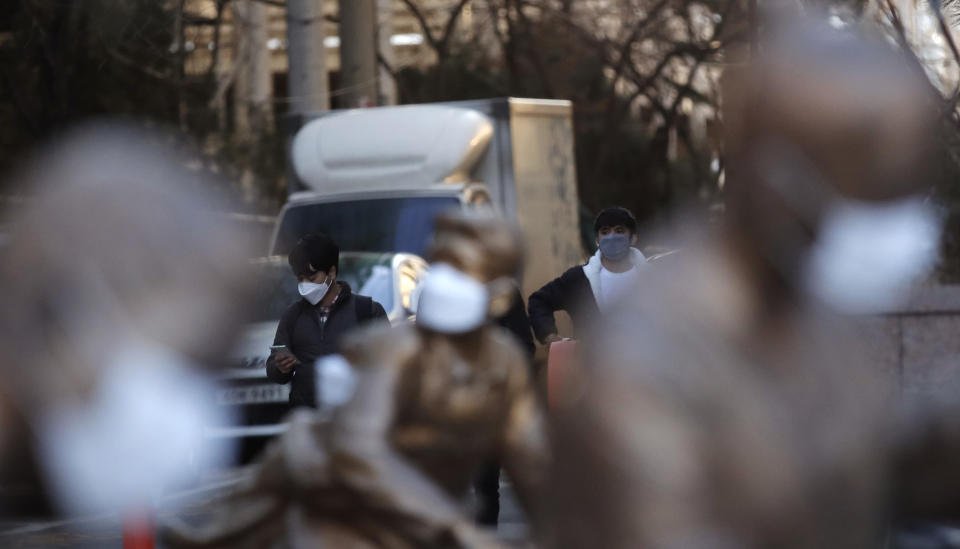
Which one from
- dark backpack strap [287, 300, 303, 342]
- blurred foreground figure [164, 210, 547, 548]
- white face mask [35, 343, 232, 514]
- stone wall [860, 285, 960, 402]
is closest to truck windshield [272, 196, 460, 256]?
stone wall [860, 285, 960, 402]

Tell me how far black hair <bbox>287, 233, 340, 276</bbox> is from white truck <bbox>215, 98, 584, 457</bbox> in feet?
16.9

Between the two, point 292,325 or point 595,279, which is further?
point 595,279

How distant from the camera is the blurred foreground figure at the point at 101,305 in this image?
1395mm

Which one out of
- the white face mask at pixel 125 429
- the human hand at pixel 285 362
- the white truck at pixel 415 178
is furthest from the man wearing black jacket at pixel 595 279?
the white face mask at pixel 125 429

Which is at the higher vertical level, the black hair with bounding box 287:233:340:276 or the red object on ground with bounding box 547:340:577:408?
the black hair with bounding box 287:233:340:276

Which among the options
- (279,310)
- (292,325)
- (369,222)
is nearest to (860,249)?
(292,325)

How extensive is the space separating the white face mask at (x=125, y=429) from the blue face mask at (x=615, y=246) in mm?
7227

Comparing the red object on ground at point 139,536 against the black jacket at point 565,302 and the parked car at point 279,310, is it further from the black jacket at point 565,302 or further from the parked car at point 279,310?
the parked car at point 279,310

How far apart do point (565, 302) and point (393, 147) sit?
6.37m

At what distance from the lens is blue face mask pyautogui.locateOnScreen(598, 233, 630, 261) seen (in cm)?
895

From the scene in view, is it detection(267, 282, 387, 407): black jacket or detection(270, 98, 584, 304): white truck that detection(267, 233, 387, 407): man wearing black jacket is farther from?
detection(270, 98, 584, 304): white truck

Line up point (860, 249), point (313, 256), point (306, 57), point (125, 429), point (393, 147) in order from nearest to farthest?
point (125, 429) < point (860, 249) < point (313, 256) < point (393, 147) < point (306, 57)

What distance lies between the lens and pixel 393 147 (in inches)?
598

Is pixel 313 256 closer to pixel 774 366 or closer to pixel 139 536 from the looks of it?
pixel 139 536
